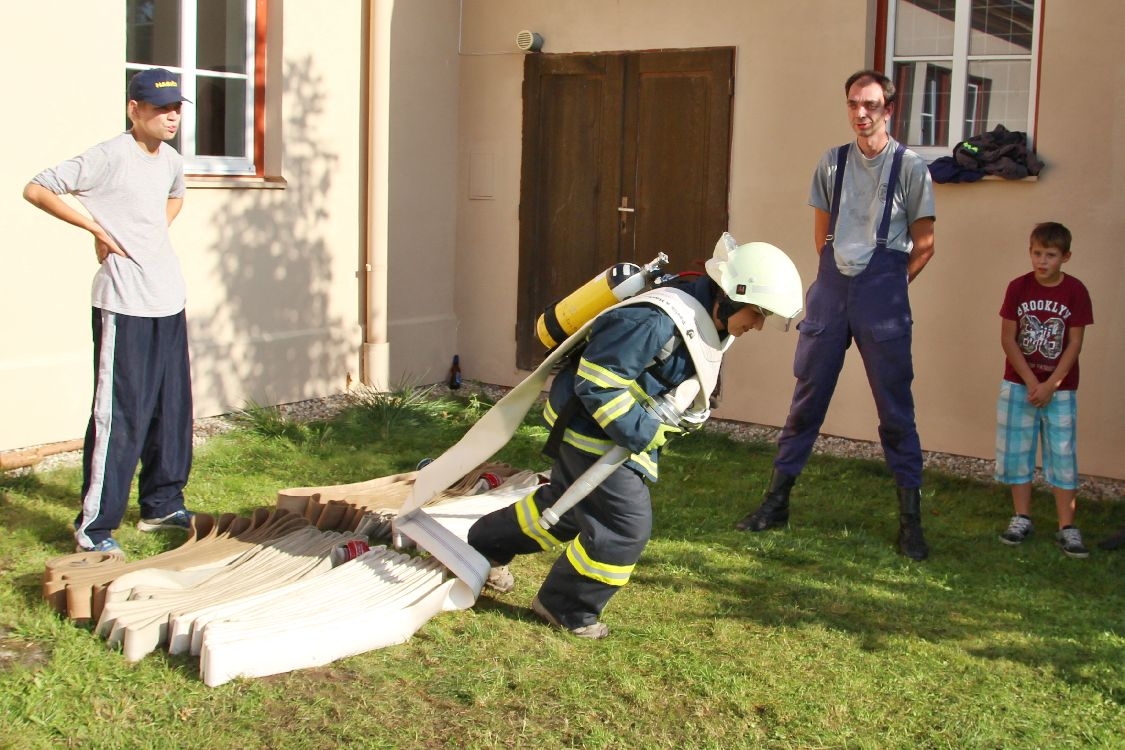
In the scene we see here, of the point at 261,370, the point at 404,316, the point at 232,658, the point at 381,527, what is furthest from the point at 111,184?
the point at 404,316

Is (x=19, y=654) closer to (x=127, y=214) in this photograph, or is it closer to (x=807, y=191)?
(x=127, y=214)

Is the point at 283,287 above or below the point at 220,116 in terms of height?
below

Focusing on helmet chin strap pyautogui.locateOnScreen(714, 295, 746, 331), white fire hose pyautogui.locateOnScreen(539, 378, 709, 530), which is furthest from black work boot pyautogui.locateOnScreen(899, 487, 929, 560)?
helmet chin strap pyautogui.locateOnScreen(714, 295, 746, 331)

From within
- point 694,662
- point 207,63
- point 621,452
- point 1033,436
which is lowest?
point 694,662

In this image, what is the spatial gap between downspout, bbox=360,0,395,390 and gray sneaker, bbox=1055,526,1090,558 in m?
5.06

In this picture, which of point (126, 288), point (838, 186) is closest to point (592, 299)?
point (838, 186)

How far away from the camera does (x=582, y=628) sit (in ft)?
15.6

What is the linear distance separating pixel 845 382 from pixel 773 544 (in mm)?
2580

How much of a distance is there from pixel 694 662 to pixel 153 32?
572cm

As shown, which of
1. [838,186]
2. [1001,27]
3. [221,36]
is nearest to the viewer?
[838,186]

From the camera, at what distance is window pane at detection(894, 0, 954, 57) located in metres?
7.89

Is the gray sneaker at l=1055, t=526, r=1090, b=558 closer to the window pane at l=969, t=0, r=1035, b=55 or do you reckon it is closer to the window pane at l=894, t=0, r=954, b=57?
the window pane at l=969, t=0, r=1035, b=55

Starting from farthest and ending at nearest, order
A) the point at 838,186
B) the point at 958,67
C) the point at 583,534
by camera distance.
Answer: the point at 958,67
the point at 838,186
the point at 583,534

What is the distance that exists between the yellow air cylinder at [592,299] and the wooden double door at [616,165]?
166 inches
